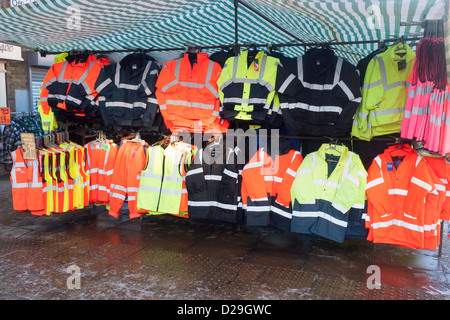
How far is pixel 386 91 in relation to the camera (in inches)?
170

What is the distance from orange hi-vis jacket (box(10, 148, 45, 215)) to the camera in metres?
5.70

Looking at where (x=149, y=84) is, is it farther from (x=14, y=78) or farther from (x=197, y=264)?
(x=14, y=78)

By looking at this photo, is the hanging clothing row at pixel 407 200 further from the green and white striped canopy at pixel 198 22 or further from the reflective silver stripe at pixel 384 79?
the green and white striped canopy at pixel 198 22

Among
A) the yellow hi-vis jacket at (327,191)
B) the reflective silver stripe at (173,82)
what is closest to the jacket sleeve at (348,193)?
the yellow hi-vis jacket at (327,191)

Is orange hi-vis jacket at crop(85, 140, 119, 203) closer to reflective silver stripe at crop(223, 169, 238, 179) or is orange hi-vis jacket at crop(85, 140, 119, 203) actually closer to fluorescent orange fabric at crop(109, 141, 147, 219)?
fluorescent orange fabric at crop(109, 141, 147, 219)

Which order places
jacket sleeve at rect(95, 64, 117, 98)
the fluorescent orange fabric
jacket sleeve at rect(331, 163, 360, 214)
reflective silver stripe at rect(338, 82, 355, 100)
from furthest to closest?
1. the fluorescent orange fabric
2. jacket sleeve at rect(95, 64, 117, 98)
3. jacket sleeve at rect(331, 163, 360, 214)
4. reflective silver stripe at rect(338, 82, 355, 100)

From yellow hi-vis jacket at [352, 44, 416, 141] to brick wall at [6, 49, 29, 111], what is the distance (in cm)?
Answer: 986

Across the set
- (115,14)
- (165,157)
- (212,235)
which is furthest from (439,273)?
(115,14)

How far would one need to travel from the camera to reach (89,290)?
392 centimetres

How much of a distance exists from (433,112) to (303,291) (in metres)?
2.34

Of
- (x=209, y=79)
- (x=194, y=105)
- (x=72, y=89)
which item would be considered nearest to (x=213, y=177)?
(x=194, y=105)

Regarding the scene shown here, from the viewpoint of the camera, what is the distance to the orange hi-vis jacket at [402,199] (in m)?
4.31

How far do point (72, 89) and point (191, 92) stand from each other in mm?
1988

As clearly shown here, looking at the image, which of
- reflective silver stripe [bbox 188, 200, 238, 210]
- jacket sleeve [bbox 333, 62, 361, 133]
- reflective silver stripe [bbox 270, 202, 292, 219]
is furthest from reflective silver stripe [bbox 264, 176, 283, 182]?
jacket sleeve [bbox 333, 62, 361, 133]
